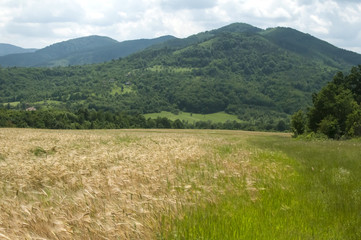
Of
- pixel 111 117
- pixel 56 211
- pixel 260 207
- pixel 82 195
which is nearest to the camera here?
pixel 56 211

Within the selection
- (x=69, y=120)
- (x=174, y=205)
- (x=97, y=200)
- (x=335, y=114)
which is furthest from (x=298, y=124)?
(x=69, y=120)

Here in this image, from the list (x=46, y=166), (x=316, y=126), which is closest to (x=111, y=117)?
(x=316, y=126)

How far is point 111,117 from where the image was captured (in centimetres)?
11425

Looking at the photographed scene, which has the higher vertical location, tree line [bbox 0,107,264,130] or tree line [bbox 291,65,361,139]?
tree line [bbox 291,65,361,139]

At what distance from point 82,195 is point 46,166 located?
13.8 ft

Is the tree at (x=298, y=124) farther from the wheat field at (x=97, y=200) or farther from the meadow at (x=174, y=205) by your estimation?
the wheat field at (x=97, y=200)

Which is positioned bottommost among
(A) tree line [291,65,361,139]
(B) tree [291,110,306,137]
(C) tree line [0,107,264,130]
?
(C) tree line [0,107,264,130]

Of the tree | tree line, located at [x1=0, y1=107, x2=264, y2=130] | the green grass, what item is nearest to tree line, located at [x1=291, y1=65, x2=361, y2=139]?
the tree

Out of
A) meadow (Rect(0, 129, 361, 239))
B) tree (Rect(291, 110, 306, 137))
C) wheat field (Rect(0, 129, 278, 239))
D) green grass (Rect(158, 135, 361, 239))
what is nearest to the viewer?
wheat field (Rect(0, 129, 278, 239))

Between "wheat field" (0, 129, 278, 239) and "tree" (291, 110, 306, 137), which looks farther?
"tree" (291, 110, 306, 137)

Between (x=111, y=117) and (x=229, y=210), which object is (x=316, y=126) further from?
(x=111, y=117)

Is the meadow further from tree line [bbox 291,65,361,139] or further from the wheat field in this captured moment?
tree line [bbox 291,65,361,139]

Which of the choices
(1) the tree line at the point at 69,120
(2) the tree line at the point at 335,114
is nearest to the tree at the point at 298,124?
(2) the tree line at the point at 335,114

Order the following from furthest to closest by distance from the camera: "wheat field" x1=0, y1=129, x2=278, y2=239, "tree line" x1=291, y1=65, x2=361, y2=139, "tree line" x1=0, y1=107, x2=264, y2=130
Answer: "tree line" x1=0, y1=107, x2=264, y2=130
"tree line" x1=291, y1=65, x2=361, y2=139
"wheat field" x1=0, y1=129, x2=278, y2=239
